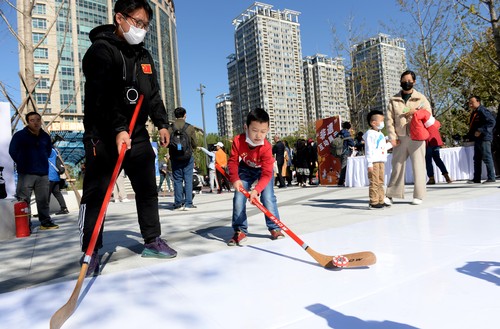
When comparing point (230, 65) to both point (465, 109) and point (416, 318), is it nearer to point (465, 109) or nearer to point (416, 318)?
point (465, 109)

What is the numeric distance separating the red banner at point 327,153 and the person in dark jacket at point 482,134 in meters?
4.12

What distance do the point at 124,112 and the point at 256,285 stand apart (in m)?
1.67

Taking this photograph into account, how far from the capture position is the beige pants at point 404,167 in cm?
491

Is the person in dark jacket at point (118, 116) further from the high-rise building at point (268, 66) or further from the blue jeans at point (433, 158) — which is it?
the high-rise building at point (268, 66)

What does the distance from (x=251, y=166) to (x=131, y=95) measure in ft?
4.42

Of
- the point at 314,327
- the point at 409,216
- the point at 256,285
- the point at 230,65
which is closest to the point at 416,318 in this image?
the point at 314,327

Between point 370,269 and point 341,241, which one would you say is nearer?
point 370,269

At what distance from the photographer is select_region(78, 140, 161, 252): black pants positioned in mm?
2613

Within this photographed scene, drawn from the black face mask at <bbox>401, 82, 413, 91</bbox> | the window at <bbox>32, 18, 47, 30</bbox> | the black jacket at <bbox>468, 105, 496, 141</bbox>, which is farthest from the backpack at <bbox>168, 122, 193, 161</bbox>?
the window at <bbox>32, 18, 47, 30</bbox>

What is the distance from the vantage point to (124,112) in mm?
2760

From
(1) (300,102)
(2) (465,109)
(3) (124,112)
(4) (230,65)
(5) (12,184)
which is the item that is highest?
(4) (230,65)

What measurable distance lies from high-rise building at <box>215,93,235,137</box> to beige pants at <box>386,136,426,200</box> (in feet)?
288

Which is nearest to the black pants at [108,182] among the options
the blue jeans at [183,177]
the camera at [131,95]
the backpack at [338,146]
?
the camera at [131,95]

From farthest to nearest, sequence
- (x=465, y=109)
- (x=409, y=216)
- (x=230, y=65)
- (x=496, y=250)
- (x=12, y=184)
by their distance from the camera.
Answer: (x=230, y=65)
(x=465, y=109)
(x=12, y=184)
(x=409, y=216)
(x=496, y=250)
